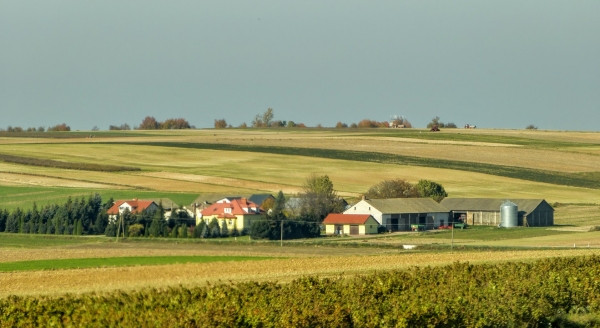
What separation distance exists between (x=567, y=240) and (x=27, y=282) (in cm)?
4039

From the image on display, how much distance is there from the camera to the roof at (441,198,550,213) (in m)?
83.7

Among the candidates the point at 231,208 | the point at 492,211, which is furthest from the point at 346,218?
the point at 492,211

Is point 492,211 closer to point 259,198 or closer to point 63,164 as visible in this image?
point 259,198

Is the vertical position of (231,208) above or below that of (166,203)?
below

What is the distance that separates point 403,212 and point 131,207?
24.0 m

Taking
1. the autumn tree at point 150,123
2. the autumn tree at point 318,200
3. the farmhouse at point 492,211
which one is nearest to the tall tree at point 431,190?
the farmhouse at point 492,211

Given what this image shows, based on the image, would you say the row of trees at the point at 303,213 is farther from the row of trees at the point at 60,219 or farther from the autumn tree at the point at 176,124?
the autumn tree at the point at 176,124

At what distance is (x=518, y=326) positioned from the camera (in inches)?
912

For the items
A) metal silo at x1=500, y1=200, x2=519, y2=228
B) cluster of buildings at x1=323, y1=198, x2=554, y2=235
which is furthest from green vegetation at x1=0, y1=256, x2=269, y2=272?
metal silo at x1=500, y1=200, x2=519, y2=228

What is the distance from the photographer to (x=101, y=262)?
46281 millimetres

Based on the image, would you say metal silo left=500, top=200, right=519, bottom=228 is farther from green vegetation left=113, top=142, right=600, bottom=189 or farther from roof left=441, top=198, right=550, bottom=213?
green vegetation left=113, top=142, right=600, bottom=189

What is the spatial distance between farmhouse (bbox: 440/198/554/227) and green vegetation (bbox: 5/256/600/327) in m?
54.7

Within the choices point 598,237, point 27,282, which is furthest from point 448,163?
point 27,282

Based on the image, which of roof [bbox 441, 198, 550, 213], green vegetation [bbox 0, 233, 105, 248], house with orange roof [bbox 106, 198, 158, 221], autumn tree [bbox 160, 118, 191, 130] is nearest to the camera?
green vegetation [bbox 0, 233, 105, 248]
